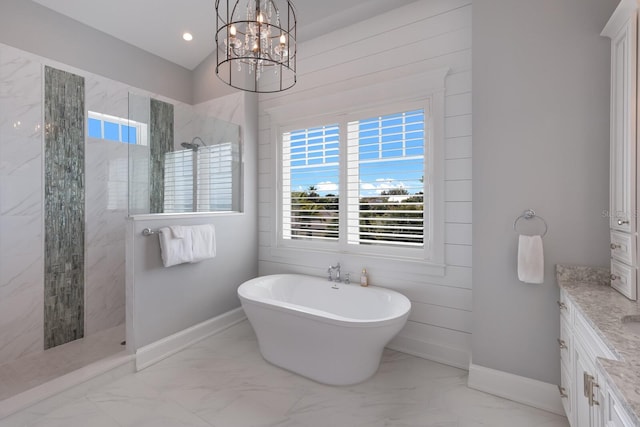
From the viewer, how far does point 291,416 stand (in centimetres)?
183

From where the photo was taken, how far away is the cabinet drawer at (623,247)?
4.63 feet

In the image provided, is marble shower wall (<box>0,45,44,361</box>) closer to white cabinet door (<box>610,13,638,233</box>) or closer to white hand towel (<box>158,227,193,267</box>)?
white hand towel (<box>158,227,193,267</box>)

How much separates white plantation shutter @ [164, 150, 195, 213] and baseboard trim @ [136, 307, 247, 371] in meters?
1.08

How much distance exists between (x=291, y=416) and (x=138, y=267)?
1560mm

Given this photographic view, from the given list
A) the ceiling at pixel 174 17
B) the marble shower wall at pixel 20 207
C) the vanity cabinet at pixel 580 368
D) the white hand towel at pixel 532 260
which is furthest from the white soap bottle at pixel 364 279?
the marble shower wall at pixel 20 207

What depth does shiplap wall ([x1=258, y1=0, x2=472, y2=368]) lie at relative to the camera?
2.31m

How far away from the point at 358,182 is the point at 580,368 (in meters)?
1.93

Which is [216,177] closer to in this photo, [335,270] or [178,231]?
[178,231]

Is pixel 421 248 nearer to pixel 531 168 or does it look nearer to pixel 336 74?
pixel 531 168

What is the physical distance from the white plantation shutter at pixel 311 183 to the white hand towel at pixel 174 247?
1.05 metres

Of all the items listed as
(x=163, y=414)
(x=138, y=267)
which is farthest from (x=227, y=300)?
(x=163, y=414)

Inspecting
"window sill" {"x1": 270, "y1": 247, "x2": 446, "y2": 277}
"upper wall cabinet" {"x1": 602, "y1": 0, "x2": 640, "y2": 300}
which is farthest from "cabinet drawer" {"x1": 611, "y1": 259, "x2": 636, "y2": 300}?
"window sill" {"x1": 270, "y1": 247, "x2": 446, "y2": 277}

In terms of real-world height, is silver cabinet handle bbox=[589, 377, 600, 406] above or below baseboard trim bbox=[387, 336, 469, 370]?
above

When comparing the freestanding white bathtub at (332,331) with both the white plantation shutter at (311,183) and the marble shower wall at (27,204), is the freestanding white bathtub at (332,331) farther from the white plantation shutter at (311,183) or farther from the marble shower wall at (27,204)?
the marble shower wall at (27,204)
